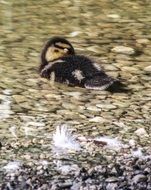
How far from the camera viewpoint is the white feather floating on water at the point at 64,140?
210 inches

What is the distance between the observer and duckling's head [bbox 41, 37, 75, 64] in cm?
683

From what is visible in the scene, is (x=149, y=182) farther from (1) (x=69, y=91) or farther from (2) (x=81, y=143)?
(1) (x=69, y=91)

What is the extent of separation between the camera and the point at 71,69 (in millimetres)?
6586

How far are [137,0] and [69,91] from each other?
349 cm

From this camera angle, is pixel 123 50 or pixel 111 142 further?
pixel 123 50

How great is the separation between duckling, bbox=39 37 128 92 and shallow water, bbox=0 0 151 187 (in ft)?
0.24

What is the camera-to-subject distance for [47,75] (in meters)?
6.74

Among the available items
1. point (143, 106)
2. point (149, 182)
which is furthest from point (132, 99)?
point (149, 182)

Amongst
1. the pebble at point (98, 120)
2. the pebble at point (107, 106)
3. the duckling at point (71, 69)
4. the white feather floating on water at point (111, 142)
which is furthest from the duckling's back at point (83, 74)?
the white feather floating on water at point (111, 142)

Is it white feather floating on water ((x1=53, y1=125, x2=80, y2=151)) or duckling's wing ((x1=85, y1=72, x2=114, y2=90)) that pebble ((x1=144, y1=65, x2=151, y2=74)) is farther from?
white feather floating on water ((x1=53, y1=125, x2=80, y2=151))

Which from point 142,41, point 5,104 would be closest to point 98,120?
point 5,104

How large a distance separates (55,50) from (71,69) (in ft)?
1.11

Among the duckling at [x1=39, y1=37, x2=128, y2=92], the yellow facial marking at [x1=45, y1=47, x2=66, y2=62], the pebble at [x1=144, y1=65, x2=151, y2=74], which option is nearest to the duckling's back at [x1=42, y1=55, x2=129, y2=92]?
the duckling at [x1=39, y1=37, x2=128, y2=92]

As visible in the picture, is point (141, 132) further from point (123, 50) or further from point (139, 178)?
point (123, 50)
